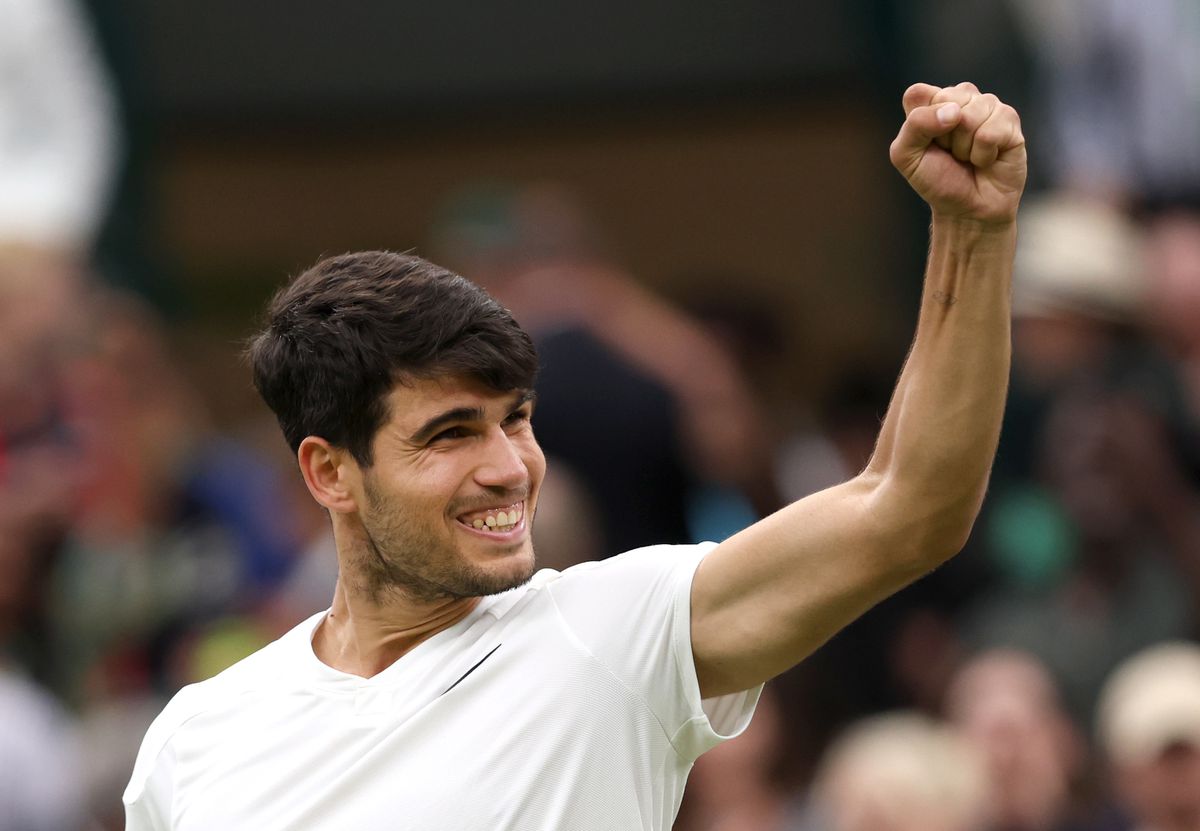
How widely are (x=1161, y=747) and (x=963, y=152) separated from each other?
2.73 meters

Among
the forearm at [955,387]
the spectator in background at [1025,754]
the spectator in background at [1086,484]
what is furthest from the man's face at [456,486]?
the spectator in background at [1086,484]

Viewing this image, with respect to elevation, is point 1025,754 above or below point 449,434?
below

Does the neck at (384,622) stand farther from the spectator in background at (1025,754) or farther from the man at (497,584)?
the spectator in background at (1025,754)

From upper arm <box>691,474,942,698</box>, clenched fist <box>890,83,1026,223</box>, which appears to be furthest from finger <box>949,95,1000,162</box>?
upper arm <box>691,474,942,698</box>

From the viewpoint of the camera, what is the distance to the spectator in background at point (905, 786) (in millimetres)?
5113

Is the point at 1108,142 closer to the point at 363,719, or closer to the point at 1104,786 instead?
the point at 1104,786

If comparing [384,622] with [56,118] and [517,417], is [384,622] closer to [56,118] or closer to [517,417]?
[517,417]

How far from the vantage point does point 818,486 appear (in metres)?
7.72

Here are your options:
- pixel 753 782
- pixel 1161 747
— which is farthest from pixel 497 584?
pixel 753 782

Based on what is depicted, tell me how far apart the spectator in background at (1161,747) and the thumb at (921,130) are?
2.68 metres

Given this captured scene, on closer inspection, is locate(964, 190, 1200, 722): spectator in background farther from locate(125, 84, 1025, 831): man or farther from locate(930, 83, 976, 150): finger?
locate(930, 83, 976, 150): finger

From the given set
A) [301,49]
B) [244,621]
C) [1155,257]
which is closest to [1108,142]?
[1155,257]

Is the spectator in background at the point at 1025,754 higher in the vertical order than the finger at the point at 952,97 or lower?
lower

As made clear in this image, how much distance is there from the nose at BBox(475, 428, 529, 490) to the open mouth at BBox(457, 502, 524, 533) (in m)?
0.04
